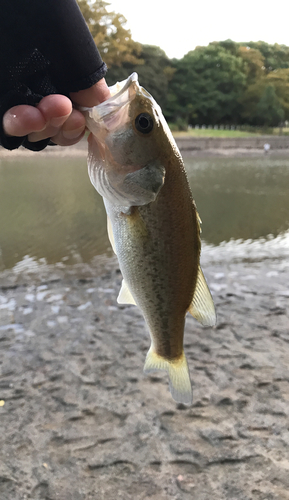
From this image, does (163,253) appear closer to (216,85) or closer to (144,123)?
(144,123)

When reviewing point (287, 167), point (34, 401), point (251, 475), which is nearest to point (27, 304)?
point (34, 401)

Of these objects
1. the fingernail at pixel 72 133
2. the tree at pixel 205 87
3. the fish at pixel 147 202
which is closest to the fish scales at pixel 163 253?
the fish at pixel 147 202

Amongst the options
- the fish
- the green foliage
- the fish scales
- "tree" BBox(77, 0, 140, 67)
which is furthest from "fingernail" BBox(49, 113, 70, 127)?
the green foliage

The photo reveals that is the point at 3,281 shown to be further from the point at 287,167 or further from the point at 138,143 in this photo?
the point at 287,167

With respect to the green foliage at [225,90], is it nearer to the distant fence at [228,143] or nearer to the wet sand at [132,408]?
the distant fence at [228,143]

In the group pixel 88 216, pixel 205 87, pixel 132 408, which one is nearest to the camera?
pixel 132 408

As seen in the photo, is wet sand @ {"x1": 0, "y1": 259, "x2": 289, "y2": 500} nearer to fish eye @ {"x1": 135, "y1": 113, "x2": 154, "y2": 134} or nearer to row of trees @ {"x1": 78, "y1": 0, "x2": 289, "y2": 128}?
fish eye @ {"x1": 135, "y1": 113, "x2": 154, "y2": 134}

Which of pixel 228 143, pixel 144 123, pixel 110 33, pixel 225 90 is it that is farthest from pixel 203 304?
pixel 225 90
